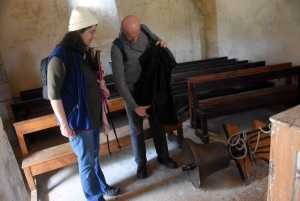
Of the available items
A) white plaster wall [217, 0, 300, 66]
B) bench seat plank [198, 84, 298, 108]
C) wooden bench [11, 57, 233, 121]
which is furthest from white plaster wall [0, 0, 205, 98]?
bench seat plank [198, 84, 298, 108]

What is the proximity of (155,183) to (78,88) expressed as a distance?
4.09ft

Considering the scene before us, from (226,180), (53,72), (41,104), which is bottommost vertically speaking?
(226,180)

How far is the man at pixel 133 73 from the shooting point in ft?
6.15

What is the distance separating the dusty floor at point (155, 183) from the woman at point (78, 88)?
1.87 feet

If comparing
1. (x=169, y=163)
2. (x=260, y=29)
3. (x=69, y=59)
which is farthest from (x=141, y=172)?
(x=260, y=29)

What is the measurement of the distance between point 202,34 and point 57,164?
478cm

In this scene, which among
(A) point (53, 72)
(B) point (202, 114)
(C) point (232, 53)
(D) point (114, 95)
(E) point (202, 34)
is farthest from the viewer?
(E) point (202, 34)

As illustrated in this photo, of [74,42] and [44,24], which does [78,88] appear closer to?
[74,42]

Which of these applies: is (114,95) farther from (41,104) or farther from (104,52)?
(104,52)

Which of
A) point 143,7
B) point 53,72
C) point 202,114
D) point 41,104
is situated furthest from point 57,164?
point 143,7

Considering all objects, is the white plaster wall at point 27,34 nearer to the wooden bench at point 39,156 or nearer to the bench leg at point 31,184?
the wooden bench at point 39,156

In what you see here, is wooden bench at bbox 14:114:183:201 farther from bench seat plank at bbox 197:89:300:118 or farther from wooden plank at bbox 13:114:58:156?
bench seat plank at bbox 197:89:300:118

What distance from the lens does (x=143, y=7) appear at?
520 cm

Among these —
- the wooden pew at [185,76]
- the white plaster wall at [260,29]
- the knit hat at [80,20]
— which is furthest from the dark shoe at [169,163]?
the white plaster wall at [260,29]
